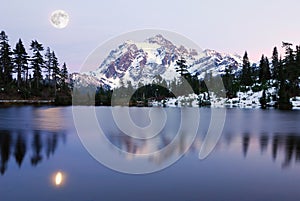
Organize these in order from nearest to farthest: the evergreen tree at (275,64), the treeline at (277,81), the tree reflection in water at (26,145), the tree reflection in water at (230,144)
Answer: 1. the tree reflection in water at (26,145)
2. the tree reflection in water at (230,144)
3. the treeline at (277,81)
4. the evergreen tree at (275,64)

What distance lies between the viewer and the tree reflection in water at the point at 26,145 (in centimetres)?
1459

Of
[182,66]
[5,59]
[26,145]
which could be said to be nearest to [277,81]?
[182,66]

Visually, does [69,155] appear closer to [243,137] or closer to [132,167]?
[132,167]

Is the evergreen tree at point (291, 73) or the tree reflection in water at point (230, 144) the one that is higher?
the evergreen tree at point (291, 73)

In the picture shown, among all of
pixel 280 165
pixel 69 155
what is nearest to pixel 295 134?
pixel 280 165

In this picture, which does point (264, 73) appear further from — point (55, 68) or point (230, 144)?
point (230, 144)

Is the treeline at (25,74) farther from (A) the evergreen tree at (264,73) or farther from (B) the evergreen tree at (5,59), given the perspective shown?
(A) the evergreen tree at (264,73)

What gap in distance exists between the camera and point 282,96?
2785 inches

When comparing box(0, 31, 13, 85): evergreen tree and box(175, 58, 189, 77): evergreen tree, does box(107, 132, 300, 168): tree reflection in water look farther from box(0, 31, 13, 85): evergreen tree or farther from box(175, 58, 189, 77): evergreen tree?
box(175, 58, 189, 77): evergreen tree

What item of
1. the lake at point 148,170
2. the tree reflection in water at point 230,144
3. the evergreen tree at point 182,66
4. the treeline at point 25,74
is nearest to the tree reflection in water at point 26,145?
the lake at point 148,170

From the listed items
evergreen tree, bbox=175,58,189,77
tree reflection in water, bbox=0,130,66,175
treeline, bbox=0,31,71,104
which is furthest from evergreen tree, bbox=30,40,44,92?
tree reflection in water, bbox=0,130,66,175

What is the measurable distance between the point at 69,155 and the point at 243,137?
43.2 ft

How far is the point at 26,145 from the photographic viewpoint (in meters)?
18.5

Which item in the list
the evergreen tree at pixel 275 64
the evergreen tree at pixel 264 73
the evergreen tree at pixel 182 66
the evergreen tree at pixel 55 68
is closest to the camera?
the evergreen tree at pixel 55 68
